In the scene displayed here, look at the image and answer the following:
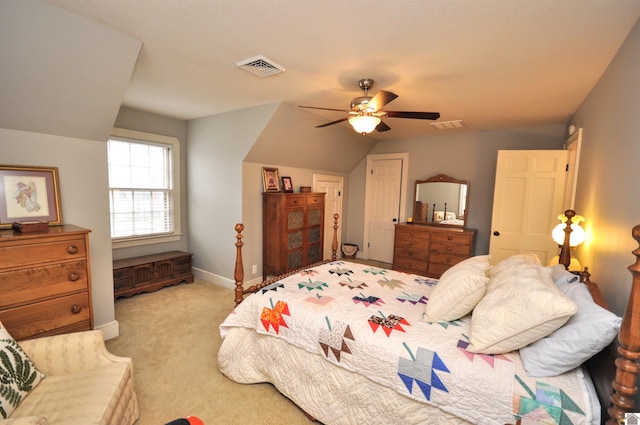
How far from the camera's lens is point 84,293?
2.15 metres

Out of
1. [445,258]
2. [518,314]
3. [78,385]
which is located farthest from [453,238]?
[78,385]

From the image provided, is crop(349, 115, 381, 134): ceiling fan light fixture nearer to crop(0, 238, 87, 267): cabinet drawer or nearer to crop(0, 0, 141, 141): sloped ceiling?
crop(0, 0, 141, 141): sloped ceiling

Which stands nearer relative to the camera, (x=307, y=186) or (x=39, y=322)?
(x=39, y=322)

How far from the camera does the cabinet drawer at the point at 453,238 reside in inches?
165

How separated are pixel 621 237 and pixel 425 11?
67.7 inches

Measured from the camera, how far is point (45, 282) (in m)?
1.97

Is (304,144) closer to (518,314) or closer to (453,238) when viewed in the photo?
(453,238)

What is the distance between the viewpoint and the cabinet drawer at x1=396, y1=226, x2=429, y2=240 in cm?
448

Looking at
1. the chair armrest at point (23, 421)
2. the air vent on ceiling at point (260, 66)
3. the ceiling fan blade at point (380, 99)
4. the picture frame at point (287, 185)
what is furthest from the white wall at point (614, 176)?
the picture frame at point (287, 185)

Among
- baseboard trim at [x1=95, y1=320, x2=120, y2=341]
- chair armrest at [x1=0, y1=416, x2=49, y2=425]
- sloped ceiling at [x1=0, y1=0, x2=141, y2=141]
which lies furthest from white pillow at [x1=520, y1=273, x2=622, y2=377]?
baseboard trim at [x1=95, y1=320, x2=120, y2=341]

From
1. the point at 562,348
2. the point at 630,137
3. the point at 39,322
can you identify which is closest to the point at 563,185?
the point at 630,137

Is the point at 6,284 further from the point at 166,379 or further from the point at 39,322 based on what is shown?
the point at 166,379

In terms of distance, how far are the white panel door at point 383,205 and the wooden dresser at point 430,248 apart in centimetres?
71

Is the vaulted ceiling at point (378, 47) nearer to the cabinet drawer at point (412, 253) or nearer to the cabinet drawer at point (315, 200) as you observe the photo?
the cabinet drawer at point (315, 200)
